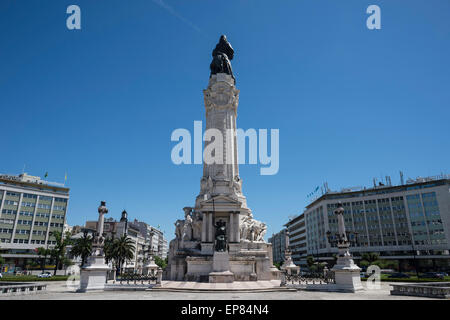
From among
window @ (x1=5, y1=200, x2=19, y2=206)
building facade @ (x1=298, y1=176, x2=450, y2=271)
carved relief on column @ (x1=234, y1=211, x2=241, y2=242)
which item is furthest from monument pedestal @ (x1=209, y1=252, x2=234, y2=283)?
window @ (x1=5, y1=200, x2=19, y2=206)

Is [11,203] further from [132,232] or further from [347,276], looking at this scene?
[347,276]

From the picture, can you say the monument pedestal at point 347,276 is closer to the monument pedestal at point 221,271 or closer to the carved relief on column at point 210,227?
the monument pedestal at point 221,271

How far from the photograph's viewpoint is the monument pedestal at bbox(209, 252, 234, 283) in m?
26.8

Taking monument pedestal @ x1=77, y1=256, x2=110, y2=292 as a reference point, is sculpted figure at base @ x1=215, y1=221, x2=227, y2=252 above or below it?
above

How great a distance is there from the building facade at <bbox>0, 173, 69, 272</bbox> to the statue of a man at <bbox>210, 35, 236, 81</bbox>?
198ft

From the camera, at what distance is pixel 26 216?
7319 centimetres

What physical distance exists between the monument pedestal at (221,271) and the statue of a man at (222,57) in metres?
32.8

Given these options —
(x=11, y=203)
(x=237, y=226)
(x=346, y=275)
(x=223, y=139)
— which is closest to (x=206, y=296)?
(x=346, y=275)

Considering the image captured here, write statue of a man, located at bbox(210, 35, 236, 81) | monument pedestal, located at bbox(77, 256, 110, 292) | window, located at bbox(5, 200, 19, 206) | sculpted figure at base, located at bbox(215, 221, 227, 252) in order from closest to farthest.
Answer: monument pedestal, located at bbox(77, 256, 110, 292)
sculpted figure at base, located at bbox(215, 221, 227, 252)
statue of a man, located at bbox(210, 35, 236, 81)
window, located at bbox(5, 200, 19, 206)

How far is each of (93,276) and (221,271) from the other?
11.7 m

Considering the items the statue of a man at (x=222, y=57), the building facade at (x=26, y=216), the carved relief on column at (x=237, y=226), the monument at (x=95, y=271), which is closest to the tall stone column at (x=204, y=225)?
the carved relief on column at (x=237, y=226)

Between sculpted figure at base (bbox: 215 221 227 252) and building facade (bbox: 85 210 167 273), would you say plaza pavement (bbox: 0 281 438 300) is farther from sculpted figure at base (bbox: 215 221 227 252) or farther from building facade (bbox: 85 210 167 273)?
building facade (bbox: 85 210 167 273)
